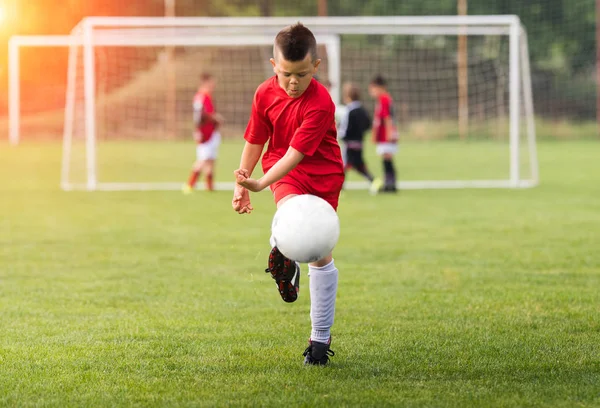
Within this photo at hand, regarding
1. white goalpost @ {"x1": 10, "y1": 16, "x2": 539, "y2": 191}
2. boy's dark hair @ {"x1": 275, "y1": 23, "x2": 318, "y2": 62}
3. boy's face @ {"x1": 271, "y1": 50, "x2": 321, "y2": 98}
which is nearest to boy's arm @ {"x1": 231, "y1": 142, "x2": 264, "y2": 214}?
boy's face @ {"x1": 271, "y1": 50, "x2": 321, "y2": 98}

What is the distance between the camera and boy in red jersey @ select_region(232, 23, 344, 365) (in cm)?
435

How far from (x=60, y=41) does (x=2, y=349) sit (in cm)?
2423

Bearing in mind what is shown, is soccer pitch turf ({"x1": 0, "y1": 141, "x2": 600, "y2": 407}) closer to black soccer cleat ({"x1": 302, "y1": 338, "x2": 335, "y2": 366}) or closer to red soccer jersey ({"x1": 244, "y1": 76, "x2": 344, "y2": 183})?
black soccer cleat ({"x1": 302, "y1": 338, "x2": 335, "y2": 366})

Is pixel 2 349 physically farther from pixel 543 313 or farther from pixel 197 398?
pixel 543 313

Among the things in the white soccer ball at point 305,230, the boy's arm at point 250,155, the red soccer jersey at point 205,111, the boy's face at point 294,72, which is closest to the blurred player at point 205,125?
the red soccer jersey at point 205,111

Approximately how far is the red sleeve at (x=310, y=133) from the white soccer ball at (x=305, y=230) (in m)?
0.31

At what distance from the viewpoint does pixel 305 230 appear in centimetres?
405

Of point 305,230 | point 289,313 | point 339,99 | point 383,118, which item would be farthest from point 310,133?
point 339,99

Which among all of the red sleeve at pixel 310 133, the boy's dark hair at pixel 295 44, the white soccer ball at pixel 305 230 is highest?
the boy's dark hair at pixel 295 44

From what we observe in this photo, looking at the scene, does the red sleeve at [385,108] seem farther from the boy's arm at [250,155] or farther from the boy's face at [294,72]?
the boy's face at [294,72]

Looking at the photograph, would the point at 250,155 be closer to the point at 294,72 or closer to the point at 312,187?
the point at 312,187

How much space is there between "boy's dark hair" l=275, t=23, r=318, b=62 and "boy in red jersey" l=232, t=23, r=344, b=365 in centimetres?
1

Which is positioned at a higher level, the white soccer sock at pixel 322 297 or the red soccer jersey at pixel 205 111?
the red soccer jersey at pixel 205 111

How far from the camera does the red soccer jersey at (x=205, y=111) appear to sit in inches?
586
